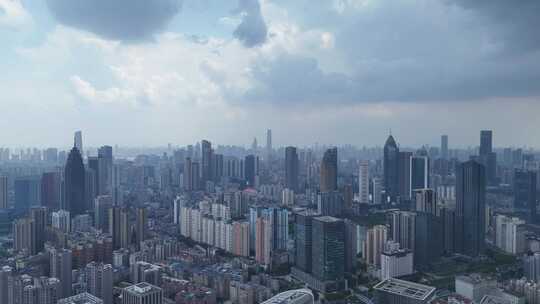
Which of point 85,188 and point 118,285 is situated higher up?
point 85,188

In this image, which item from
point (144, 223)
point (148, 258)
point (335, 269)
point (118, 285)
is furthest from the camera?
point (144, 223)

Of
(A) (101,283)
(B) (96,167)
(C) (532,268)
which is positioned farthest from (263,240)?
(B) (96,167)

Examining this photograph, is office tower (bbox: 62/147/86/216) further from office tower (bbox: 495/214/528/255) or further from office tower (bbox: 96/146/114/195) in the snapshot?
office tower (bbox: 495/214/528/255)

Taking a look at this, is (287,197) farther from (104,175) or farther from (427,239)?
(427,239)

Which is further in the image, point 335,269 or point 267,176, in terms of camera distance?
point 267,176

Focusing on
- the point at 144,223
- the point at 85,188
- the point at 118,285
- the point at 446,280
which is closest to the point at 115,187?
the point at 85,188

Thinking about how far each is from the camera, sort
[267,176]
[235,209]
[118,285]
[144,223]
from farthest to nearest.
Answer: [267,176]
[235,209]
[144,223]
[118,285]

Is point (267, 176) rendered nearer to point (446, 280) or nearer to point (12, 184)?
point (12, 184)
